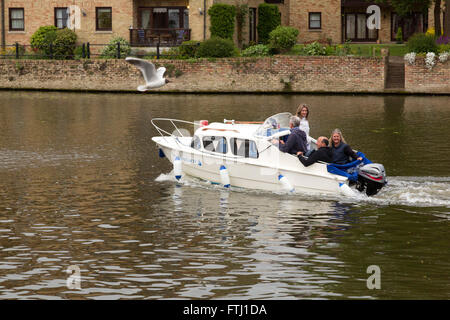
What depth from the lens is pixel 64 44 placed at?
55156mm

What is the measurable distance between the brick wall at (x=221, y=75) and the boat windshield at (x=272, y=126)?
27.8 m

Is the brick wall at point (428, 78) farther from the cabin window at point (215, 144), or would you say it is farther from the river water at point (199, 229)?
the cabin window at point (215, 144)

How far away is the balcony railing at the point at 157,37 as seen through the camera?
186 ft

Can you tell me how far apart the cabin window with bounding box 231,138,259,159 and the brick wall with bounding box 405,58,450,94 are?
29.4m

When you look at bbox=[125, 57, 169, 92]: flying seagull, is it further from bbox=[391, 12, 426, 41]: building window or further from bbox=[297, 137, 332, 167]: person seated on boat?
bbox=[391, 12, 426, 41]: building window

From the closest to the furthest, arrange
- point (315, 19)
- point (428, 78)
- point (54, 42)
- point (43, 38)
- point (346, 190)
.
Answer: point (346, 190) → point (428, 78) → point (54, 42) → point (43, 38) → point (315, 19)

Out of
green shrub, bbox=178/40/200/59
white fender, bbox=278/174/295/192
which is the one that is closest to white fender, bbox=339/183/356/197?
white fender, bbox=278/174/295/192

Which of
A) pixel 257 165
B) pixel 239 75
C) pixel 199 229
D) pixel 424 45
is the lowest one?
pixel 199 229

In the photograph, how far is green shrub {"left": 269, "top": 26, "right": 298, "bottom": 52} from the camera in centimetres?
5406

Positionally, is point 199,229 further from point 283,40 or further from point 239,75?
point 283,40

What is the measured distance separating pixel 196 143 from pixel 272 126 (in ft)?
6.79

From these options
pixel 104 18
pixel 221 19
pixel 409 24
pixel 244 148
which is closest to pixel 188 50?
pixel 221 19

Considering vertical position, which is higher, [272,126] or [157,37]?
[157,37]

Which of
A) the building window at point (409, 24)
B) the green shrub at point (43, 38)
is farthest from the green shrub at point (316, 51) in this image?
the building window at point (409, 24)
